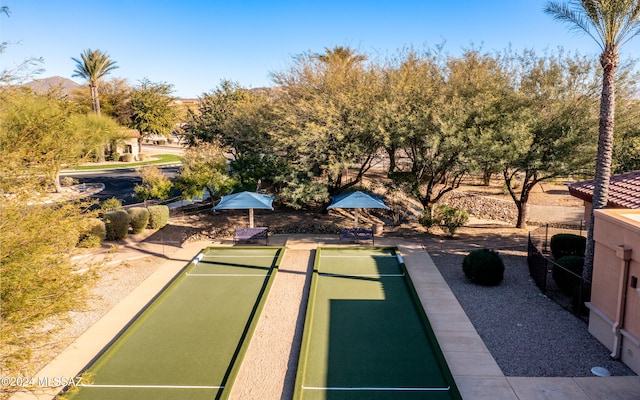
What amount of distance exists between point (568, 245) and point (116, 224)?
63.8ft

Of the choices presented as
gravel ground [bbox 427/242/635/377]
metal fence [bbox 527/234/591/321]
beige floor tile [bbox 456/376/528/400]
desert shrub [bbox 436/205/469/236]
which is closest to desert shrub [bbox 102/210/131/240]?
gravel ground [bbox 427/242/635/377]

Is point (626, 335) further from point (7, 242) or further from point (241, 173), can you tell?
point (241, 173)

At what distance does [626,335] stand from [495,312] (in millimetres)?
3493

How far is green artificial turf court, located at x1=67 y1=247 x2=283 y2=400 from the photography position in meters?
9.65

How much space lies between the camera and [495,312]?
44.3 feet

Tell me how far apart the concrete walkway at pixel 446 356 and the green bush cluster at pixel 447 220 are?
188 inches

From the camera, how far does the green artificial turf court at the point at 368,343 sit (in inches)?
373

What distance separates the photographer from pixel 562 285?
14.8m

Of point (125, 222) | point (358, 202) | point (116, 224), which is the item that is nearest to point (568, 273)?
point (358, 202)

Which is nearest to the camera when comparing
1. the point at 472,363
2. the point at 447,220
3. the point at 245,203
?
the point at 472,363

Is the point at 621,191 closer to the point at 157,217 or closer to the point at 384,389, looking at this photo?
the point at 384,389

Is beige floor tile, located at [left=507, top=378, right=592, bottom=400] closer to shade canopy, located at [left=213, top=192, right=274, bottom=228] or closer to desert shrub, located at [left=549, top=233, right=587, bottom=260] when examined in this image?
desert shrub, located at [left=549, top=233, right=587, bottom=260]

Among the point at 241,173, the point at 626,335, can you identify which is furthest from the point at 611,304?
the point at 241,173

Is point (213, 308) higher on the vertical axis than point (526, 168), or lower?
lower
